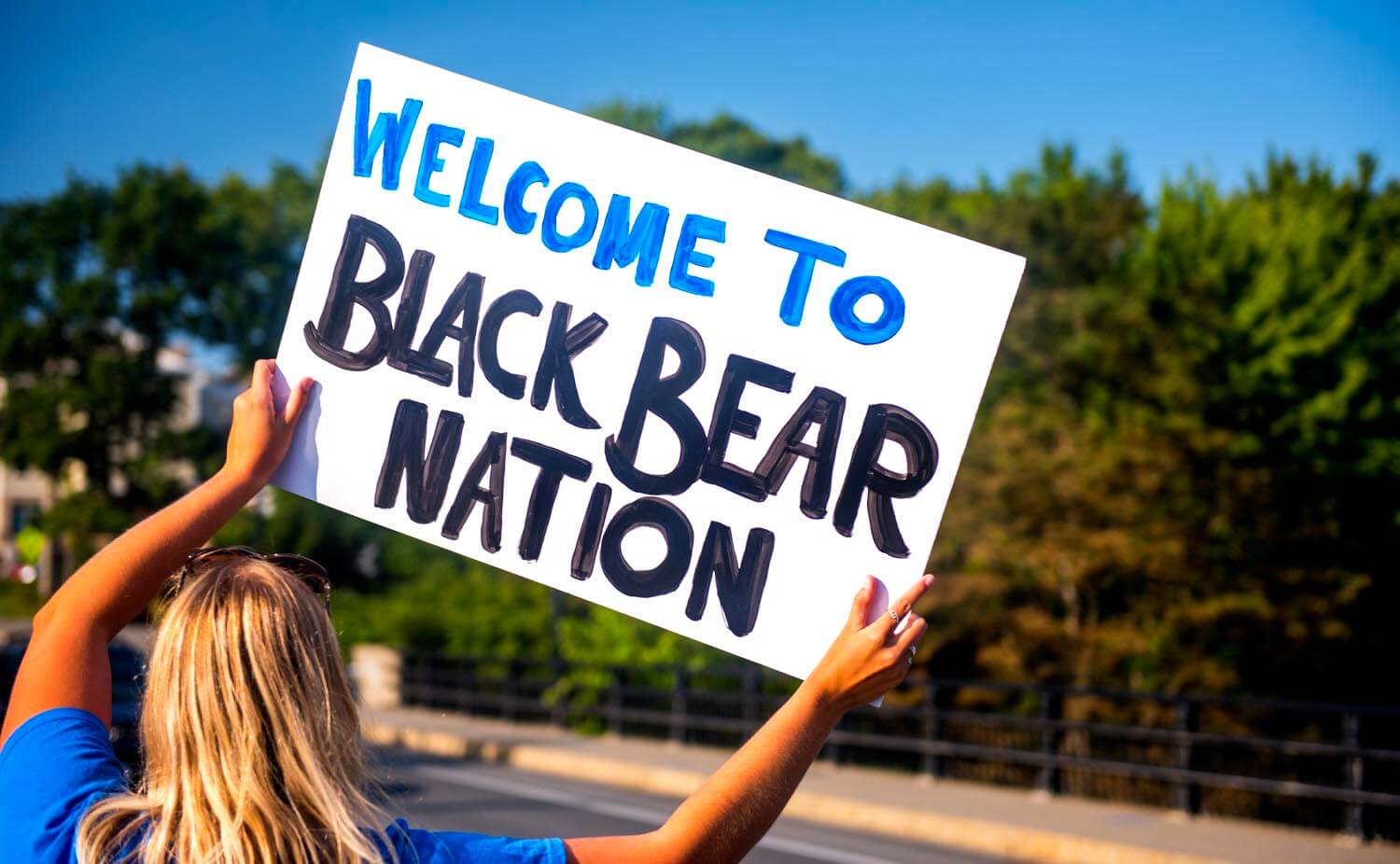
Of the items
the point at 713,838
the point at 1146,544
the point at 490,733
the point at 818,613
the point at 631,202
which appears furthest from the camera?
the point at 490,733

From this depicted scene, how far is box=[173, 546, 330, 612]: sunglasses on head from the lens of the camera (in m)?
1.75

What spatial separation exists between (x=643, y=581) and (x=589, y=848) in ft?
2.60

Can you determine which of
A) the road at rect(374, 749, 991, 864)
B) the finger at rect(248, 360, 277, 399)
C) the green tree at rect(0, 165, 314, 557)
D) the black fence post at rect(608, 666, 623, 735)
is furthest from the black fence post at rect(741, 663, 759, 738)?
the green tree at rect(0, 165, 314, 557)

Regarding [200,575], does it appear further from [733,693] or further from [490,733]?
[490,733]

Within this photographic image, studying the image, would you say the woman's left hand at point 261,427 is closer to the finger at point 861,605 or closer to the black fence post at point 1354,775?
the finger at point 861,605

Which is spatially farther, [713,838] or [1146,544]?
[1146,544]

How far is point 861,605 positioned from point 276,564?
940mm

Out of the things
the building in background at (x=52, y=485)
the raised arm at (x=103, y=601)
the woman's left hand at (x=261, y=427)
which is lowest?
the raised arm at (x=103, y=601)

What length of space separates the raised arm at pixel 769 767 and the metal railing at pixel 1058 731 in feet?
34.0

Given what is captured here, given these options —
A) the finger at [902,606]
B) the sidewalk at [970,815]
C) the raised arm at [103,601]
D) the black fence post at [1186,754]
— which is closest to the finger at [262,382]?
the raised arm at [103,601]

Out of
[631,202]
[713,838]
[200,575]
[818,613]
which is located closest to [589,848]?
[713,838]

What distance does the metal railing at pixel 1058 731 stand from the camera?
12266mm

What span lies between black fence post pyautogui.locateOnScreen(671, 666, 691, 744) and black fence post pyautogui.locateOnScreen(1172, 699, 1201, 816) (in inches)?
288

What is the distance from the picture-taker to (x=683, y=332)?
255 cm
